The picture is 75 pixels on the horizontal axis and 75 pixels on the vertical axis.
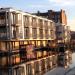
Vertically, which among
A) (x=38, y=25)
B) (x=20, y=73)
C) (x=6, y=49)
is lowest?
Answer: (x=20, y=73)

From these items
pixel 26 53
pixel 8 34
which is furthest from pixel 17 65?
pixel 26 53

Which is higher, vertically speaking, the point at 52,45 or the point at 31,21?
the point at 31,21

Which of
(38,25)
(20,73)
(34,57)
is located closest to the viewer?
(20,73)

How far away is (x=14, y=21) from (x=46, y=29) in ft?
84.5

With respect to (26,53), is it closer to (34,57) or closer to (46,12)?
(34,57)

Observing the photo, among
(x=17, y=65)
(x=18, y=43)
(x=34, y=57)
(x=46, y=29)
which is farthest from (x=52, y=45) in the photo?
(x=17, y=65)

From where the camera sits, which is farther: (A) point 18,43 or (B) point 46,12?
(B) point 46,12

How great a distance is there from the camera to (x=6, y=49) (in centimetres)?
6366

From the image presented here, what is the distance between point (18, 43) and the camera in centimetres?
6831

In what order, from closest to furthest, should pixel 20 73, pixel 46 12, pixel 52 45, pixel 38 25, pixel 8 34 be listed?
pixel 20 73, pixel 8 34, pixel 38 25, pixel 52 45, pixel 46 12

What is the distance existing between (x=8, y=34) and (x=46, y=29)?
89.2 feet

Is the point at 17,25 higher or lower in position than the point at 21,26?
higher

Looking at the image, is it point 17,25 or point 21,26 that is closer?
point 17,25

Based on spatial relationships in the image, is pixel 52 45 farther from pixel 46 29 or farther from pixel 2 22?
pixel 2 22
